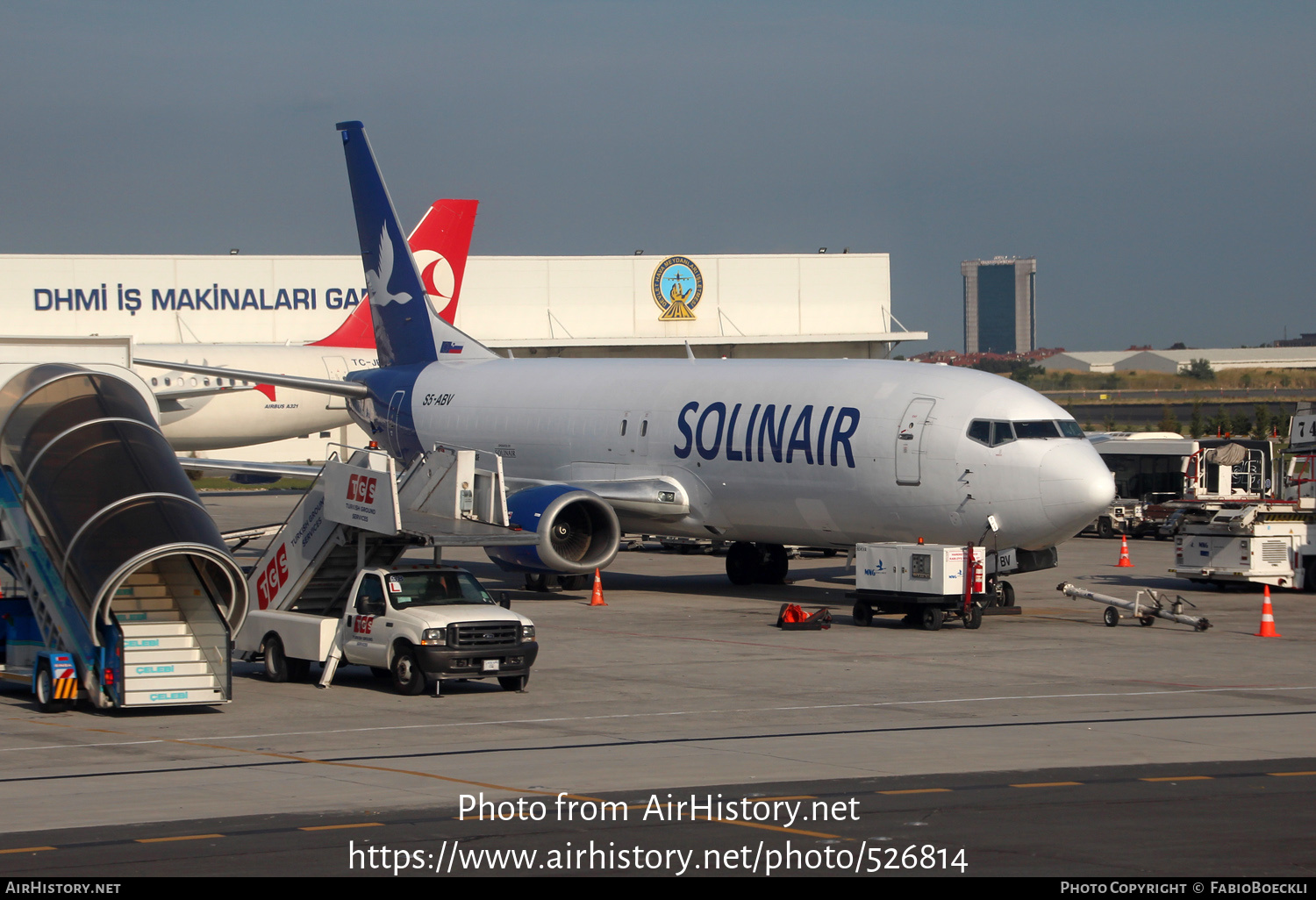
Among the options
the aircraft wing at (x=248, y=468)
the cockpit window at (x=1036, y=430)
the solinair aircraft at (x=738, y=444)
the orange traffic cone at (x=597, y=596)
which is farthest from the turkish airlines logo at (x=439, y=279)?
the cockpit window at (x=1036, y=430)

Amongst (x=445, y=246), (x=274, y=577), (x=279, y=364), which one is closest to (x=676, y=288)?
(x=445, y=246)

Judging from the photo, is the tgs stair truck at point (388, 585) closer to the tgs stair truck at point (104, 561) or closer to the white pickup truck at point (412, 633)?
the white pickup truck at point (412, 633)

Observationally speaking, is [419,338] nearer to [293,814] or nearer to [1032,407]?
[1032,407]

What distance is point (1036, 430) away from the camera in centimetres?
2781

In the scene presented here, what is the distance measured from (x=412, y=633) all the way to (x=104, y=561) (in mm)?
3988

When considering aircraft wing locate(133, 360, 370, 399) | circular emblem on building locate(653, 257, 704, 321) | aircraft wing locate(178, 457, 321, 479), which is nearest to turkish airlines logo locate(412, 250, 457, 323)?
circular emblem on building locate(653, 257, 704, 321)

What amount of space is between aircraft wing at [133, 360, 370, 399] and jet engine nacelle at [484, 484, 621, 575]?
7.67 metres

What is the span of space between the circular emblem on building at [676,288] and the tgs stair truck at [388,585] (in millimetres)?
51780

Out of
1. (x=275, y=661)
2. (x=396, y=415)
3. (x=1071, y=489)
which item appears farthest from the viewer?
(x=396, y=415)

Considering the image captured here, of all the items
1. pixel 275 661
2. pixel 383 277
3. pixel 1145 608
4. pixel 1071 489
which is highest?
pixel 383 277

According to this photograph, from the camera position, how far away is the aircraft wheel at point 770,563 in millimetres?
35562

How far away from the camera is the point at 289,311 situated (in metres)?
72.8

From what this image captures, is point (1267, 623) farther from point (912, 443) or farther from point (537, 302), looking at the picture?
point (537, 302)

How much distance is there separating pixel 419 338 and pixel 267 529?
7969 millimetres
